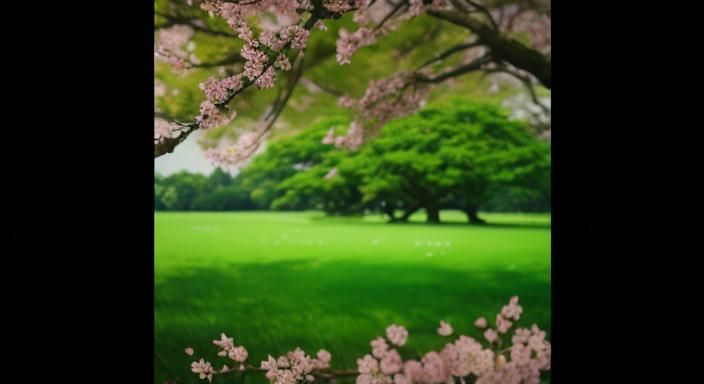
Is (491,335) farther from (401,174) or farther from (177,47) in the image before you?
(177,47)

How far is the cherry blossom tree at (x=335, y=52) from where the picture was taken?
2.72 metres

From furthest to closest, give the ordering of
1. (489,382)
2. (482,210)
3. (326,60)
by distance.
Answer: (482,210), (326,60), (489,382)

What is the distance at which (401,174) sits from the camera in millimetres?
3131

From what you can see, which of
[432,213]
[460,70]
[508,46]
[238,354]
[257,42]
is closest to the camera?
[257,42]

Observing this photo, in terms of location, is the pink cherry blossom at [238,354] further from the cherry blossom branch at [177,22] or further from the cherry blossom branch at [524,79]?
the cherry blossom branch at [524,79]

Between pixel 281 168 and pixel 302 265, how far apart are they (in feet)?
2.12

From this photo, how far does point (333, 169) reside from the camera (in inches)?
124

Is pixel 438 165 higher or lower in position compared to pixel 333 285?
higher

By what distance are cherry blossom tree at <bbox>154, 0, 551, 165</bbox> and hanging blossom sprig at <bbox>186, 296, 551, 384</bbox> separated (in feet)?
3.85

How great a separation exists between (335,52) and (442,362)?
179 cm

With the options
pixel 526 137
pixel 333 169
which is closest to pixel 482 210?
A: pixel 526 137

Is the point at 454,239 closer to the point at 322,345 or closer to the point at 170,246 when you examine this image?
the point at 322,345

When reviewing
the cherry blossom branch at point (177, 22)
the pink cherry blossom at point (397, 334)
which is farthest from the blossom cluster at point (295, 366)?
the cherry blossom branch at point (177, 22)

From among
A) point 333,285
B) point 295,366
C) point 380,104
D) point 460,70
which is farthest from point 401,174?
point 295,366
